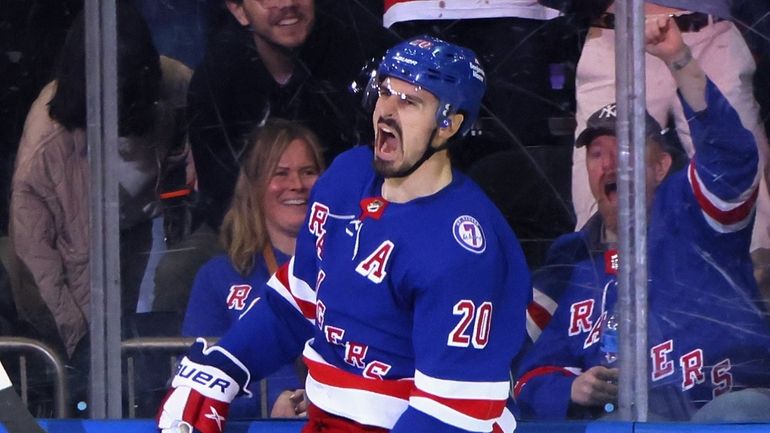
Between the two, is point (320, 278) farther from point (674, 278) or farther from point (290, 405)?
point (674, 278)

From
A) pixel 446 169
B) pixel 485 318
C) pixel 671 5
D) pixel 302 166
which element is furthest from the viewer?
pixel 302 166

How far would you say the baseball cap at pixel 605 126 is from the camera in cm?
335

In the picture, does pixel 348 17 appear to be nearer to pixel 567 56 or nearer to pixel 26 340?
pixel 567 56

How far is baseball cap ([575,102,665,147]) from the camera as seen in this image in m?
3.35

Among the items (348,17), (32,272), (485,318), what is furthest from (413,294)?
(32,272)

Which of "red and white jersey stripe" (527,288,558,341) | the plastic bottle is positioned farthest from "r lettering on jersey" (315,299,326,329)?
the plastic bottle

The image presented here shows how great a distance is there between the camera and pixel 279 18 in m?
3.52

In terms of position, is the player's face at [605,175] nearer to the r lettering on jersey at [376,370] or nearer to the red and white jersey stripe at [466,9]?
the red and white jersey stripe at [466,9]

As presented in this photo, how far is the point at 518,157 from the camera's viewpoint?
136 inches

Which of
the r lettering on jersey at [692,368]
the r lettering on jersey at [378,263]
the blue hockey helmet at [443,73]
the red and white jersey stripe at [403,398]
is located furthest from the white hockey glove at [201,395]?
the r lettering on jersey at [692,368]

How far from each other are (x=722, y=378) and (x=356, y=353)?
1.08 metres

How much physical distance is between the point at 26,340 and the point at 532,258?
4.60 ft

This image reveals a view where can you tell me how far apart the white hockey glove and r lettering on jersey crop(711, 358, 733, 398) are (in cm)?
121

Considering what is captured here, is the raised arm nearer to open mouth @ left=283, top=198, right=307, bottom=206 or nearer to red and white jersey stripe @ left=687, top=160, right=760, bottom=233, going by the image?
red and white jersey stripe @ left=687, top=160, right=760, bottom=233
